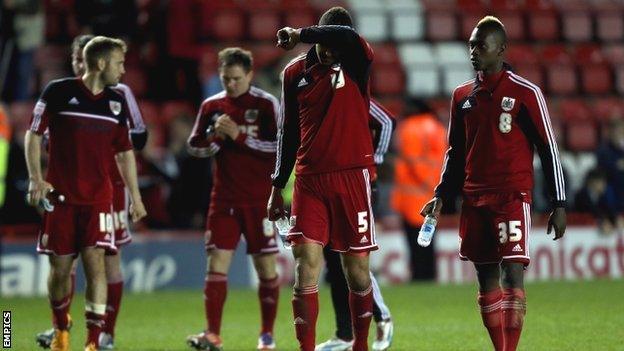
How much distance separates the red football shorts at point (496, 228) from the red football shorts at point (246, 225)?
2301 mm

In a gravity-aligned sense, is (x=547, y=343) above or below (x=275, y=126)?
below

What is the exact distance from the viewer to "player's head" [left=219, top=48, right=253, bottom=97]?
10.0m

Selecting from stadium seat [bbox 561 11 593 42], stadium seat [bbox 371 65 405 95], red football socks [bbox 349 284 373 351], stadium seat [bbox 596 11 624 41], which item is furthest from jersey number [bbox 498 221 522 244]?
stadium seat [bbox 596 11 624 41]

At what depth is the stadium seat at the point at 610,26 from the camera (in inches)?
886

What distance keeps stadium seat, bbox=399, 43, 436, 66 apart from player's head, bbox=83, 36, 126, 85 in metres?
12.0

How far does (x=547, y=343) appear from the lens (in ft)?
32.1

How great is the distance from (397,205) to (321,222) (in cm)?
816

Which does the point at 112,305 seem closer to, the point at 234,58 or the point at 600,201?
the point at 234,58

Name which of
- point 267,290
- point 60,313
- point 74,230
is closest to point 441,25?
point 267,290

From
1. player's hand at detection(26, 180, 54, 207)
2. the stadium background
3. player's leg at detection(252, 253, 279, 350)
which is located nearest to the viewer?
player's hand at detection(26, 180, 54, 207)

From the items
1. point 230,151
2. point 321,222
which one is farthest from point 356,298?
point 230,151

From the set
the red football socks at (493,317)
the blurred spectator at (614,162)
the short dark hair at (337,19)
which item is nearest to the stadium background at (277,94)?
the blurred spectator at (614,162)

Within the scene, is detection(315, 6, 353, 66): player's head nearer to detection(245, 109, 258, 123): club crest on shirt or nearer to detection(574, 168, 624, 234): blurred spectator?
detection(245, 109, 258, 123): club crest on shirt

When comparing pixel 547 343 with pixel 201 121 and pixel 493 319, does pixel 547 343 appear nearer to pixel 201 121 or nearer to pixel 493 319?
pixel 493 319
